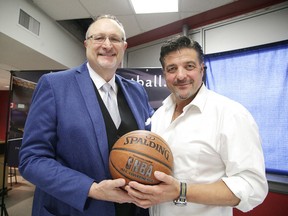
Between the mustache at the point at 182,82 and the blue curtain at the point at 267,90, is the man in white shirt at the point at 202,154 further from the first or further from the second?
the blue curtain at the point at 267,90

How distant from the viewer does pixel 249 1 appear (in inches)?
104

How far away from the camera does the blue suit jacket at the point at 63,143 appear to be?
0.92 metres

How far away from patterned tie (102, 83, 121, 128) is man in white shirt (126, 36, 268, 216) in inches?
10.3

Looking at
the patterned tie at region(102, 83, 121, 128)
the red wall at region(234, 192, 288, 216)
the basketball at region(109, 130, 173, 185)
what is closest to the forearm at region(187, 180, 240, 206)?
the basketball at region(109, 130, 173, 185)

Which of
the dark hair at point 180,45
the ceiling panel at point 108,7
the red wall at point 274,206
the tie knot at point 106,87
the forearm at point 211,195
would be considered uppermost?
the ceiling panel at point 108,7

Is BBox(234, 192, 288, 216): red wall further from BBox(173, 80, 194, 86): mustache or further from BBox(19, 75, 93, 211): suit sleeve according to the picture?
BBox(19, 75, 93, 211): suit sleeve

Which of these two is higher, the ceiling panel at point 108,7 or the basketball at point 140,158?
the ceiling panel at point 108,7

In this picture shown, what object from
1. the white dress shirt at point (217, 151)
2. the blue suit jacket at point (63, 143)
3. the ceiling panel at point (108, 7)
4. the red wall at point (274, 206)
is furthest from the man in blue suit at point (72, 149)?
the ceiling panel at point (108, 7)

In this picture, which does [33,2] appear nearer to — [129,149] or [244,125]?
[129,149]

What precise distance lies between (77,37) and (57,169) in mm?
3870

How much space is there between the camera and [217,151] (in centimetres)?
95

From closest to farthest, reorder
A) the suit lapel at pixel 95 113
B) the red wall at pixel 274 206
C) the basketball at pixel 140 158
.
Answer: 1. the basketball at pixel 140 158
2. the suit lapel at pixel 95 113
3. the red wall at pixel 274 206


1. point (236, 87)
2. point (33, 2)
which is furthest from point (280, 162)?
point (33, 2)

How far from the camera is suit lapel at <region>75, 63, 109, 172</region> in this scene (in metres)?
0.99
